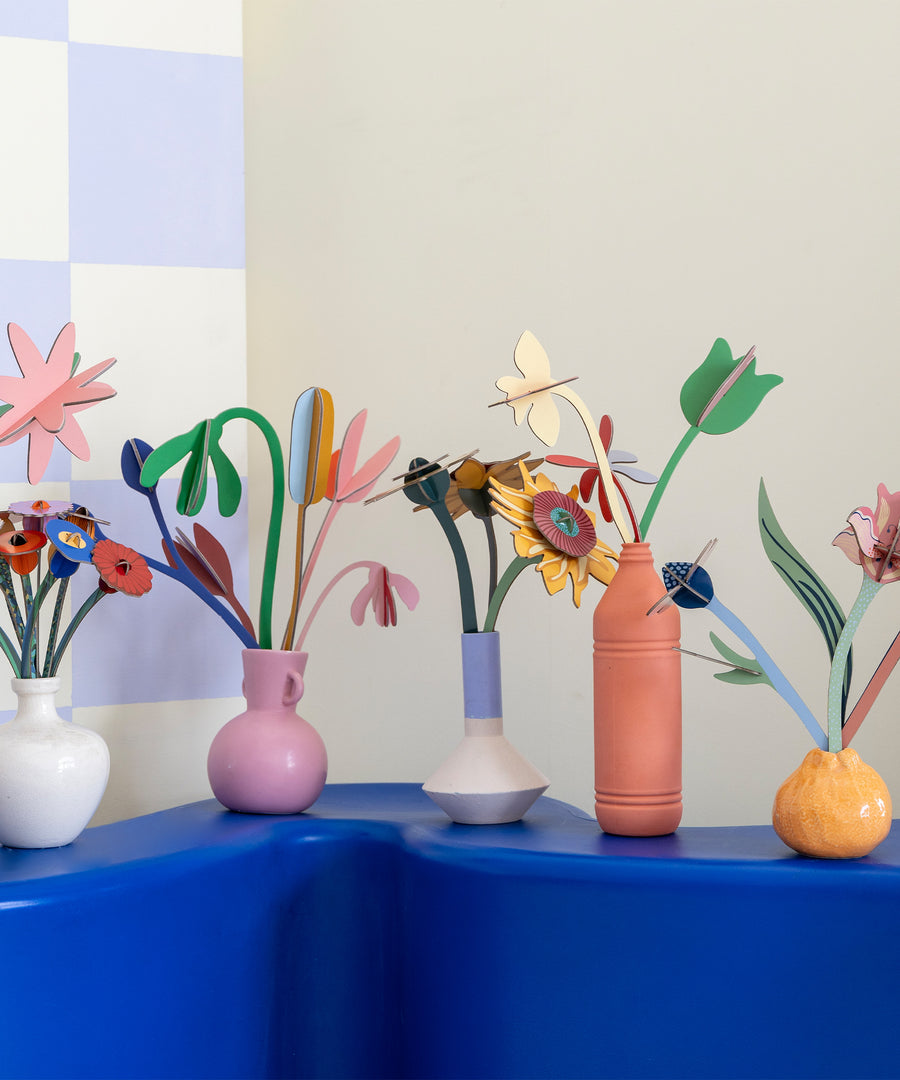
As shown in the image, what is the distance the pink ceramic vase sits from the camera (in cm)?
84

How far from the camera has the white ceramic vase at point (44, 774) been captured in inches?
29.7

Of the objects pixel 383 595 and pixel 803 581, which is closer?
pixel 803 581

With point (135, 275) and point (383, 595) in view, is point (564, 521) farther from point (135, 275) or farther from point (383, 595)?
point (135, 275)

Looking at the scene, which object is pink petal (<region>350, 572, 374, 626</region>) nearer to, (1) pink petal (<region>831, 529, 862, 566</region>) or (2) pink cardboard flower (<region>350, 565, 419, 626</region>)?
(2) pink cardboard flower (<region>350, 565, 419, 626</region>)

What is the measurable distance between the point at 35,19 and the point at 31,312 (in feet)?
0.85

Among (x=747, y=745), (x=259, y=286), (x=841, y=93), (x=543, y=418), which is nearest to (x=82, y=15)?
(x=259, y=286)

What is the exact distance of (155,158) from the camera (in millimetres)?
995

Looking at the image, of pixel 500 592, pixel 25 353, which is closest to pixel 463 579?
pixel 500 592

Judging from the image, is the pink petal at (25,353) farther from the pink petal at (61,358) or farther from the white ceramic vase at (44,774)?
the white ceramic vase at (44,774)

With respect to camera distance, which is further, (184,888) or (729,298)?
(729,298)

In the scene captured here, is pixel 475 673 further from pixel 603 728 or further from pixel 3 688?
pixel 3 688

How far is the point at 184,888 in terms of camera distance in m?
0.73

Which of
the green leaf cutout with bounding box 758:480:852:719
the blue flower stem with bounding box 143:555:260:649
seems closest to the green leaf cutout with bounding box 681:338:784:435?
the green leaf cutout with bounding box 758:480:852:719

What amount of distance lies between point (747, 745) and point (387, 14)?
787mm
